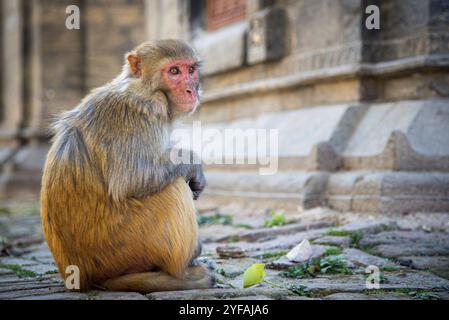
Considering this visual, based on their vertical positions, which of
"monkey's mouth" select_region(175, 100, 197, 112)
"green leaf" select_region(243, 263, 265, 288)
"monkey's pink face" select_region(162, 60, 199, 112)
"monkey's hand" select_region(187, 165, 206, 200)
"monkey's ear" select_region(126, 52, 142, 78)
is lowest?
"green leaf" select_region(243, 263, 265, 288)

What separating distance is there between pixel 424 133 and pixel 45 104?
378 inches

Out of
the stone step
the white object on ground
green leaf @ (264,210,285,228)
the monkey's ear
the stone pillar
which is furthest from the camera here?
the stone pillar

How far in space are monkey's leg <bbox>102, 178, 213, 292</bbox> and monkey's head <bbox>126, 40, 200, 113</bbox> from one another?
0.51m

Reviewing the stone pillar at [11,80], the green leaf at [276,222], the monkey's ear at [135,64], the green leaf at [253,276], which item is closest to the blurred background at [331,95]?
the green leaf at [276,222]

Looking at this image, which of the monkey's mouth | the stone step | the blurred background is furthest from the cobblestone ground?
the monkey's mouth

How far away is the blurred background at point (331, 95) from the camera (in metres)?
5.48

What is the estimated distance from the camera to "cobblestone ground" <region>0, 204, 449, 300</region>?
325 cm

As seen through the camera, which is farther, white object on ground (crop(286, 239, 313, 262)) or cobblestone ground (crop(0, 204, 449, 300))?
white object on ground (crop(286, 239, 313, 262))

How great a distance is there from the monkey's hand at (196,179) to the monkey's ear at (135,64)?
0.62 meters

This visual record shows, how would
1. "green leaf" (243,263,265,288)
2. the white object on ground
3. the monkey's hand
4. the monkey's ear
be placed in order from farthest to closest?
1. the white object on ground
2. the monkey's ear
3. the monkey's hand
4. "green leaf" (243,263,265,288)

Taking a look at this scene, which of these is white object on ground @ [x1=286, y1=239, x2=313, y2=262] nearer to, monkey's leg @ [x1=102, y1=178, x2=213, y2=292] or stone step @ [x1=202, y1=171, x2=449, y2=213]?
monkey's leg @ [x1=102, y1=178, x2=213, y2=292]

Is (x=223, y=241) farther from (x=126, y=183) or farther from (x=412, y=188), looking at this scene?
(x=126, y=183)

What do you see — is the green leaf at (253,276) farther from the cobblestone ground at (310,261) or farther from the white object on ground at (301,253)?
the white object on ground at (301,253)

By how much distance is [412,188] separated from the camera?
17.5 ft
